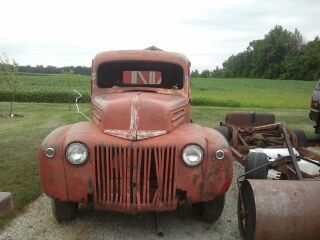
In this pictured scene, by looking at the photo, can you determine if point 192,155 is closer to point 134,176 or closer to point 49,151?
point 134,176

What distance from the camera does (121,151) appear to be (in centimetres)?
482

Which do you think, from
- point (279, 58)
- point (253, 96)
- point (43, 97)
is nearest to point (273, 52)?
point (279, 58)

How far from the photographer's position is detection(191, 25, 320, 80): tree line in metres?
78.4

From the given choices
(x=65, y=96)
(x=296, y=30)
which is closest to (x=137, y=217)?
(x=65, y=96)

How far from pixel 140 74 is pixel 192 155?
2084 millimetres

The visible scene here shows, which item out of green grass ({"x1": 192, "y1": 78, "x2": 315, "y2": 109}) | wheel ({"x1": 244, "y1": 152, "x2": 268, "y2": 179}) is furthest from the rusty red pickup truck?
green grass ({"x1": 192, "y1": 78, "x2": 315, "y2": 109})

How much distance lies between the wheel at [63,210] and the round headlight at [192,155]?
59.7 inches

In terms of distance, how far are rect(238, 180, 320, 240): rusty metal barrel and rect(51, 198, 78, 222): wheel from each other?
2199 mm

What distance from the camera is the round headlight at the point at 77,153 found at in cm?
487

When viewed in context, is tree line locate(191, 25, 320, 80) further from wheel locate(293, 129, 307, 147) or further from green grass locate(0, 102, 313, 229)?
wheel locate(293, 129, 307, 147)

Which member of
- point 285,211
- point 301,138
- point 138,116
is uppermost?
point 138,116

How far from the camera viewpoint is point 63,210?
5324 millimetres

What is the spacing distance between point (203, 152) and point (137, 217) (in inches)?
53.4

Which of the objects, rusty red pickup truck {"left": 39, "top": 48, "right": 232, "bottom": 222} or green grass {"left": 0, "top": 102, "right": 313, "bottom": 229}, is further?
green grass {"left": 0, "top": 102, "right": 313, "bottom": 229}
